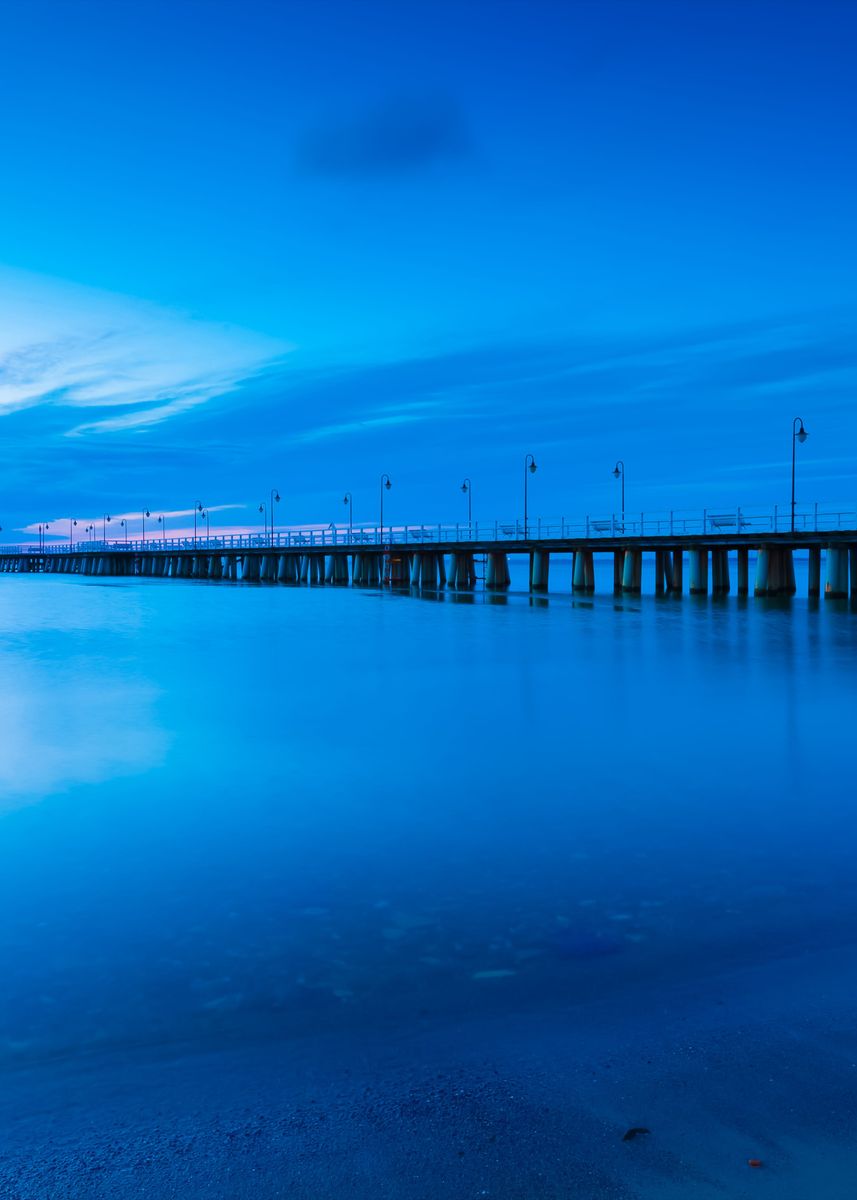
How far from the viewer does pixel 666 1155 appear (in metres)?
2.92

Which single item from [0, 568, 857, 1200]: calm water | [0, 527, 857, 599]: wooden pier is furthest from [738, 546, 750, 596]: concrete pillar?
[0, 568, 857, 1200]: calm water

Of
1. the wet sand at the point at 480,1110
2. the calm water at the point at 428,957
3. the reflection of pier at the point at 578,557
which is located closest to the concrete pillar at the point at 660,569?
the reflection of pier at the point at 578,557

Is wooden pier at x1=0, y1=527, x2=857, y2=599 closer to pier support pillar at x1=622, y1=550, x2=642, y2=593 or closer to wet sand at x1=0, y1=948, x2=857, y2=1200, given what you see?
pier support pillar at x1=622, y1=550, x2=642, y2=593

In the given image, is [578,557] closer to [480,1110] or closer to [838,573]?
[838,573]

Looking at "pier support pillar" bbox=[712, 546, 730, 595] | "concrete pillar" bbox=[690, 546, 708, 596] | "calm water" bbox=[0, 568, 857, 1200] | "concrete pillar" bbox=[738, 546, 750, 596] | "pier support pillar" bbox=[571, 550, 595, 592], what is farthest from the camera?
"pier support pillar" bbox=[571, 550, 595, 592]

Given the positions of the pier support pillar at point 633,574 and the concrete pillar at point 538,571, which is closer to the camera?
the pier support pillar at point 633,574

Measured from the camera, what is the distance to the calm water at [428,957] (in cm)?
300

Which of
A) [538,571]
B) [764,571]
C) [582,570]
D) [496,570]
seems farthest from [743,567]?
[496,570]

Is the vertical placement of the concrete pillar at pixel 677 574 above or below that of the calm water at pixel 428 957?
above

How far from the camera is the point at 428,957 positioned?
4586mm

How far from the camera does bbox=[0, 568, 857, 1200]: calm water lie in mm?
2996

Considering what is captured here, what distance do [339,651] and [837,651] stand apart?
1108 cm

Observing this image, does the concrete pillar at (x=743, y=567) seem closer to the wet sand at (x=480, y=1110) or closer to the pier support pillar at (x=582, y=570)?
the pier support pillar at (x=582, y=570)

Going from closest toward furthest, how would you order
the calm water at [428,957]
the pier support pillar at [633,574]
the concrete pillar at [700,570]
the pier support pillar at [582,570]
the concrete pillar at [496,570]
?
the calm water at [428,957]
the concrete pillar at [700,570]
the pier support pillar at [633,574]
the pier support pillar at [582,570]
the concrete pillar at [496,570]
